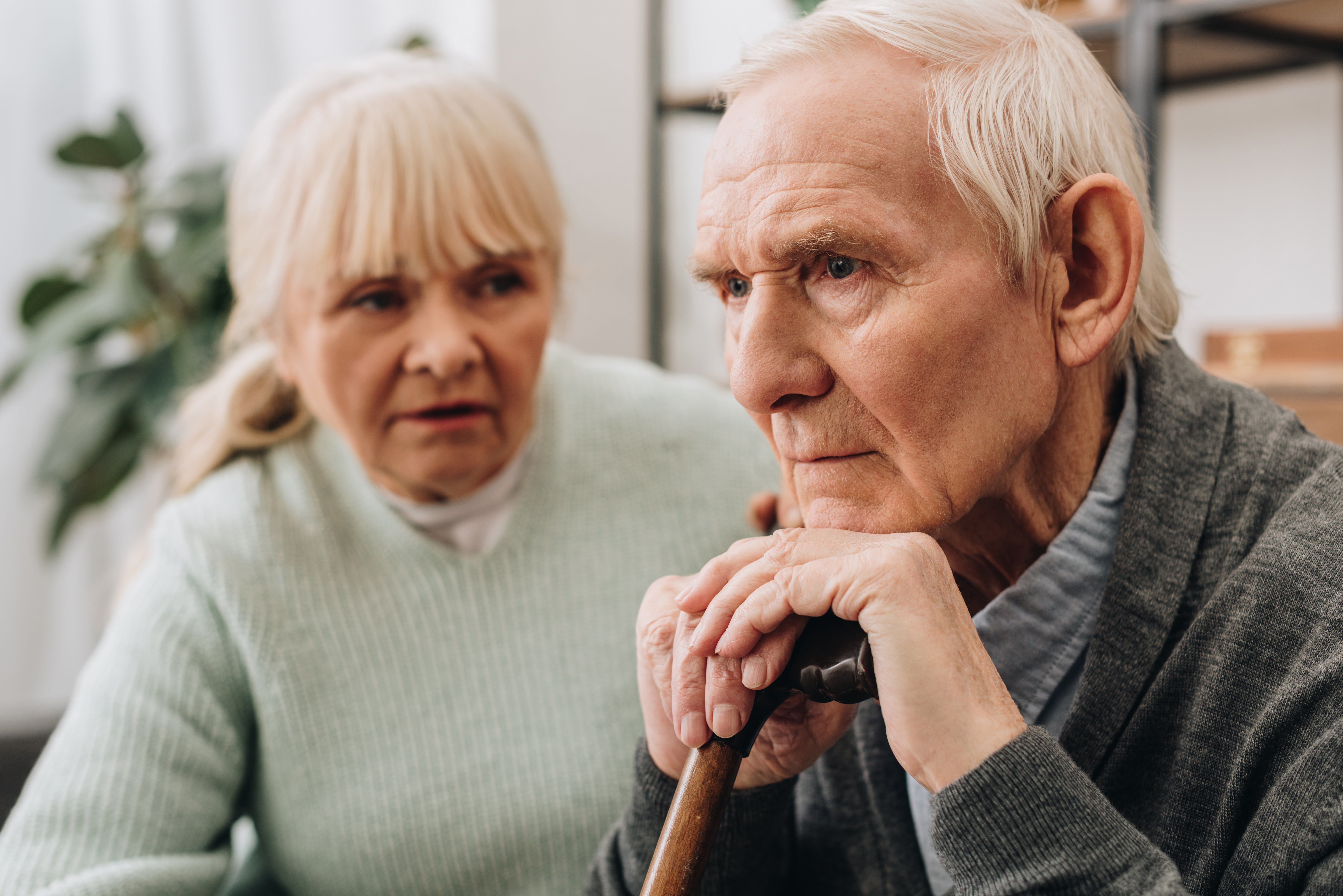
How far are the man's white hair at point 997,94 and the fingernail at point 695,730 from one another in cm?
39

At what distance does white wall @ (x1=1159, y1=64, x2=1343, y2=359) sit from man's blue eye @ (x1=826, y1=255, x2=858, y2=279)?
1.38 meters

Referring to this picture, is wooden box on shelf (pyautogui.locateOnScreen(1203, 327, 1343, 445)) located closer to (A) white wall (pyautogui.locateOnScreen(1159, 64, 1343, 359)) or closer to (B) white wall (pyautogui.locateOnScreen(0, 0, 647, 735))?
(A) white wall (pyautogui.locateOnScreen(1159, 64, 1343, 359))

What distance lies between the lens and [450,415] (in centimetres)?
138

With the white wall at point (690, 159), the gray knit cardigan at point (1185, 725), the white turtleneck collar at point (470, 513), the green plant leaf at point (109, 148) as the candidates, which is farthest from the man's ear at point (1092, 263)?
the green plant leaf at point (109, 148)

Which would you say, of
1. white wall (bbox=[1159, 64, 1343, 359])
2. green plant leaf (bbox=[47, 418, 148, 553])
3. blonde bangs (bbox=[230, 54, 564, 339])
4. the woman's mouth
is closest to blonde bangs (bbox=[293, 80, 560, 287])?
blonde bangs (bbox=[230, 54, 564, 339])

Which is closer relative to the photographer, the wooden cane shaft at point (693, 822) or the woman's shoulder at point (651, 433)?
the wooden cane shaft at point (693, 822)

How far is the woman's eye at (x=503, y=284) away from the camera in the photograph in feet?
4.48

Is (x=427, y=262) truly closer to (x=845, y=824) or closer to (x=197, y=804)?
(x=197, y=804)

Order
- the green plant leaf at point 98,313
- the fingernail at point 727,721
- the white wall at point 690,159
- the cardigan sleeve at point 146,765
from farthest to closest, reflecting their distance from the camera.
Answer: the white wall at point 690,159, the green plant leaf at point 98,313, the cardigan sleeve at point 146,765, the fingernail at point 727,721

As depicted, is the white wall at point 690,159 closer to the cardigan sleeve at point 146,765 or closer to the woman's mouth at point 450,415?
the woman's mouth at point 450,415

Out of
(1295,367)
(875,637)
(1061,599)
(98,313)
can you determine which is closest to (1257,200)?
(1295,367)

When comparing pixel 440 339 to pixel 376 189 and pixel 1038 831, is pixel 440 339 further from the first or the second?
pixel 1038 831

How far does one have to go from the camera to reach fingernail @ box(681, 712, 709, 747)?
82 centimetres

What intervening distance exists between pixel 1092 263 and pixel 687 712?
1.50ft
